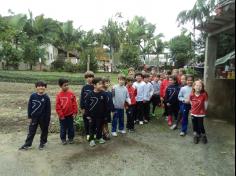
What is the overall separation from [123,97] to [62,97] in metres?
1.44

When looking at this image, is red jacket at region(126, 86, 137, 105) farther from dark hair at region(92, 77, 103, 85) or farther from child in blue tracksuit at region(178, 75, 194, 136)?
dark hair at region(92, 77, 103, 85)

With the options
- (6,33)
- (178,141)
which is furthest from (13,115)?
(6,33)

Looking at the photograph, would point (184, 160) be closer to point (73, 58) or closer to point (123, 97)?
point (123, 97)

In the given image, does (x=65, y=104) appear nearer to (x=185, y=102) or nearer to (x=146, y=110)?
(x=185, y=102)

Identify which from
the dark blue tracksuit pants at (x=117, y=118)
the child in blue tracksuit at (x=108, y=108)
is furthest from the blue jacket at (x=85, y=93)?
the dark blue tracksuit pants at (x=117, y=118)

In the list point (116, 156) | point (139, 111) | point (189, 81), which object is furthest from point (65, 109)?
point (139, 111)

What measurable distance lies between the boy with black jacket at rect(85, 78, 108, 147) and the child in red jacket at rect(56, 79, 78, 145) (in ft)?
0.95

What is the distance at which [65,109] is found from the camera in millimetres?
6434

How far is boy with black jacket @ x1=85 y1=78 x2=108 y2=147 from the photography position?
6.41 m

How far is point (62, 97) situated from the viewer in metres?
6.46

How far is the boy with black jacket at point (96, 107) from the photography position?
6410 mm

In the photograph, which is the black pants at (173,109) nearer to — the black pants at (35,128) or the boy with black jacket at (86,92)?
the boy with black jacket at (86,92)

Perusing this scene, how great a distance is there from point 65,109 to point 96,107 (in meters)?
0.56

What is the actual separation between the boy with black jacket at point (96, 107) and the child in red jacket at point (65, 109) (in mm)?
290
